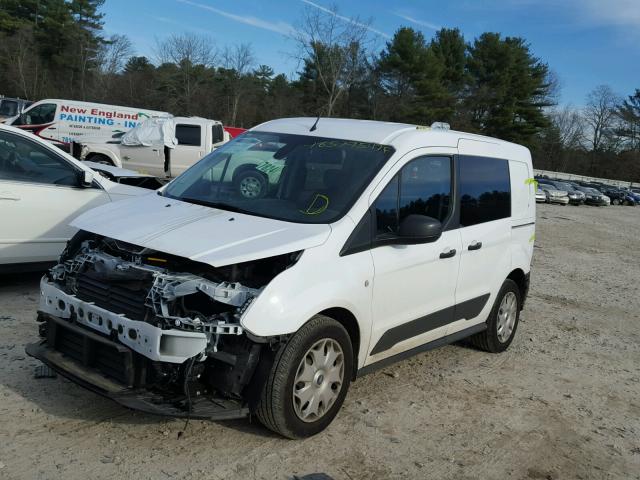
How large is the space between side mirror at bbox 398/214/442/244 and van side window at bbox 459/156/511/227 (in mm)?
908

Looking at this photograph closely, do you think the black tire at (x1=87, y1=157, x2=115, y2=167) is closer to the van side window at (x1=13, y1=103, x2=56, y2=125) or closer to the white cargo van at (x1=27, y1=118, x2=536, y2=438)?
the van side window at (x1=13, y1=103, x2=56, y2=125)

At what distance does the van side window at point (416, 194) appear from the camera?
165 inches

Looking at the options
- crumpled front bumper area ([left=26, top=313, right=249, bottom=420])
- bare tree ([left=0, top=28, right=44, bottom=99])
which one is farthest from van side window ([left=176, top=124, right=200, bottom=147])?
bare tree ([left=0, top=28, right=44, bottom=99])

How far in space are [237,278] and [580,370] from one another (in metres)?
3.89

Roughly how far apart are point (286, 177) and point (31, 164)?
3336mm

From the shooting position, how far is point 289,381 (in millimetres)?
3471

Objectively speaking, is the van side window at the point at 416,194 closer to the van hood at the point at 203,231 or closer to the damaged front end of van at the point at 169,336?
the van hood at the point at 203,231

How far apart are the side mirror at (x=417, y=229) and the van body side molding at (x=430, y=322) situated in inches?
25.9

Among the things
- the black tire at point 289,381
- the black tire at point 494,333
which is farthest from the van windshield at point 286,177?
the black tire at point 494,333

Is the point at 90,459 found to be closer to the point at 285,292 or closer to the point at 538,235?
the point at 285,292

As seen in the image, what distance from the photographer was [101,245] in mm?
4035

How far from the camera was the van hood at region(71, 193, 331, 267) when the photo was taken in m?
3.44

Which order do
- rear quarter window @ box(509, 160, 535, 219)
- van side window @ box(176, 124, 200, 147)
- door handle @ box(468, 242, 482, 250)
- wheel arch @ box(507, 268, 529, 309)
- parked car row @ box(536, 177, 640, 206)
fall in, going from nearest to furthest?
door handle @ box(468, 242, 482, 250)
rear quarter window @ box(509, 160, 535, 219)
wheel arch @ box(507, 268, 529, 309)
van side window @ box(176, 124, 200, 147)
parked car row @ box(536, 177, 640, 206)

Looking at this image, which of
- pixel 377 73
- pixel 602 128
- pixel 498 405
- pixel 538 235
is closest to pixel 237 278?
pixel 498 405
